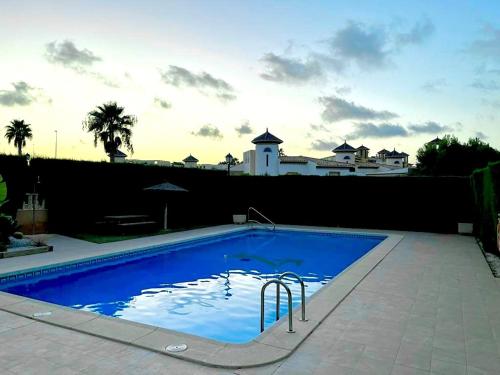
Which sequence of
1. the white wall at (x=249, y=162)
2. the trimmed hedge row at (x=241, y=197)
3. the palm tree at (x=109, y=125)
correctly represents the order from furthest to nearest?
the white wall at (x=249, y=162)
the palm tree at (x=109, y=125)
the trimmed hedge row at (x=241, y=197)

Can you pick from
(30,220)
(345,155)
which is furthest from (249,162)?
(30,220)

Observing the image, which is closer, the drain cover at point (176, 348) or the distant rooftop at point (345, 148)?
the drain cover at point (176, 348)

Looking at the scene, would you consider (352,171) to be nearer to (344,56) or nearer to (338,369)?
(344,56)

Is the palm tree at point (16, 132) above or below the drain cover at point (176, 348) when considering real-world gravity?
above

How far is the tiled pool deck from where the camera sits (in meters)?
3.91

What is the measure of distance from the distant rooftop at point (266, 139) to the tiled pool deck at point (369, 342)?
3364cm

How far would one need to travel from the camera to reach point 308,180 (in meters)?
19.4

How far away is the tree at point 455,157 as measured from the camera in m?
33.9

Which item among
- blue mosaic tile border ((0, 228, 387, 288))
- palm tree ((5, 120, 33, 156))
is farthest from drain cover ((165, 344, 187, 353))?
palm tree ((5, 120, 33, 156))

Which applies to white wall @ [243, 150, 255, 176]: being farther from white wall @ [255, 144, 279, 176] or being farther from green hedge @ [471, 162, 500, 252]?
green hedge @ [471, 162, 500, 252]

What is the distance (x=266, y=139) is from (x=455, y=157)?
742 inches

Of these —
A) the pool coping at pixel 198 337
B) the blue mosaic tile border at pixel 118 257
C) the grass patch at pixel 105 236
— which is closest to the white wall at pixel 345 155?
the blue mosaic tile border at pixel 118 257

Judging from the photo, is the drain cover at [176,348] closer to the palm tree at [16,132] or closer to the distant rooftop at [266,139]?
the distant rooftop at [266,139]

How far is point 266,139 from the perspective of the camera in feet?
133
